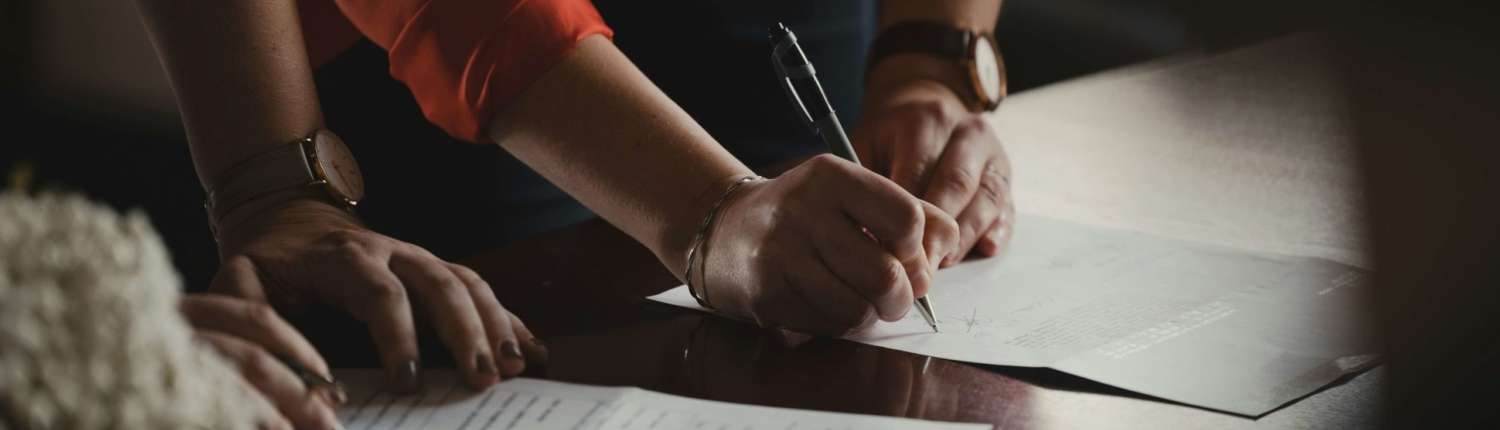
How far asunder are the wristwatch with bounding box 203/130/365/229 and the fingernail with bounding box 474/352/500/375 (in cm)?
23

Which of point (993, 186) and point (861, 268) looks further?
point (993, 186)

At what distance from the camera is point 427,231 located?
135 centimetres

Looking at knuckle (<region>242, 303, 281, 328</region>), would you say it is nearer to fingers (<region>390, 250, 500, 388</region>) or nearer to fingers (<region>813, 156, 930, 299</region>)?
fingers (<region>390, 250, 500, 388</region>)

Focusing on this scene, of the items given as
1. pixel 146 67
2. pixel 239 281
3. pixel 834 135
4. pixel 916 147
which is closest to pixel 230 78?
pixel 239 281

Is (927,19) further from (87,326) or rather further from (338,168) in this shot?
(87,326)

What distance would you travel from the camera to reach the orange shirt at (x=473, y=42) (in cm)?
100

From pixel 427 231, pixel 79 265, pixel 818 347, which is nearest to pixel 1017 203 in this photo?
pixel 818 347

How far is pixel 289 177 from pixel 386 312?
20 cm

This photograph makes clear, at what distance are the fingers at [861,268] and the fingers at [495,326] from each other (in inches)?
6.7

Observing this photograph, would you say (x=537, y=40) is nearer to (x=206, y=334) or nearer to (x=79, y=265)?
(x=206, y=334)

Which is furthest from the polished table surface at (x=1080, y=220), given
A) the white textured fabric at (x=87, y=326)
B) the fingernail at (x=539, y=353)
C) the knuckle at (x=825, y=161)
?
the white textured fabric at (x=87, y=326)

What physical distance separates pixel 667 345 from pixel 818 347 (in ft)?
0.30

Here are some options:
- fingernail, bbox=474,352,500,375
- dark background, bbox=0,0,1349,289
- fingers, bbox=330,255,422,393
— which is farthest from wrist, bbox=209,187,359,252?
dark background, bbox=0,0,1349,289

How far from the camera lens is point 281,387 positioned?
2.17 ft
